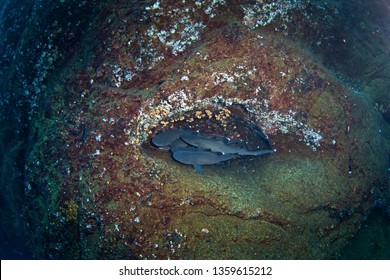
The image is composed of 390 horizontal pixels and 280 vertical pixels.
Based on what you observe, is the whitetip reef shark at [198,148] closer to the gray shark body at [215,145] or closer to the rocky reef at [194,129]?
the gray shark body at [215,145]

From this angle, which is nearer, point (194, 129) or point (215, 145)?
point (215, 145)

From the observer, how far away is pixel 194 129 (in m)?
4.14

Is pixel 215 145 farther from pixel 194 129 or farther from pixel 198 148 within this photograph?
pixel 194 129

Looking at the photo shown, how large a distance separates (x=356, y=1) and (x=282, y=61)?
2092 millimetres

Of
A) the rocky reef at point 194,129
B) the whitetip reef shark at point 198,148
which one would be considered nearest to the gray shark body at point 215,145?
the whitetip reef shark at point 198,148

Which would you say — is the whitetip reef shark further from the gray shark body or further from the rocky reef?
the rocky reef

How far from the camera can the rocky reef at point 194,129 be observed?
368cm

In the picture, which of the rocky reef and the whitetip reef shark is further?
the whitetip reef shark

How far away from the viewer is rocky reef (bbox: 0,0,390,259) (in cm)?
368

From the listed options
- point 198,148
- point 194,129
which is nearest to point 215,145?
point 198,148

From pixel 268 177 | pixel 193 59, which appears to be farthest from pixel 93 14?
pixel 268 177

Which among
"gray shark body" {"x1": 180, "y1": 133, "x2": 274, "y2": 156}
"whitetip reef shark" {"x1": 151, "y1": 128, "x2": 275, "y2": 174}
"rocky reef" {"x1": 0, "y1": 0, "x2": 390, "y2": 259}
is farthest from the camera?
"gray shark body" {"x1": 180, "y1": 133, "x2": 274, "y2": 156}

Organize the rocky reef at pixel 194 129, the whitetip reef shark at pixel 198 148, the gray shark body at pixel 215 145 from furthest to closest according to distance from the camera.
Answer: the gray shark body at pixel 215 145
the whitetip reef shark at pixel 198 148
the rocky reef at pixel 194 129

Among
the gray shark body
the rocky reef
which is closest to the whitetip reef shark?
the gray shark body
